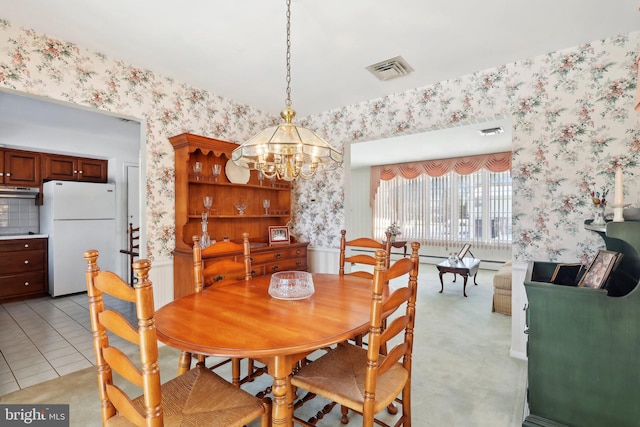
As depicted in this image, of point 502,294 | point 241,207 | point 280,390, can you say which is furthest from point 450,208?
point 280,390

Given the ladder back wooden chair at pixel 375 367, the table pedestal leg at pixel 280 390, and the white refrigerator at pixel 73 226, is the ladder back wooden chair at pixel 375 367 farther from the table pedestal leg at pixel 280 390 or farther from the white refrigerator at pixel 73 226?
the white refrigerator at pixel 73 226

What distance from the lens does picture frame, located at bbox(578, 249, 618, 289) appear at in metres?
1.56

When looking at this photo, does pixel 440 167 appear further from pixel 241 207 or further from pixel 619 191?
pixel 619 191

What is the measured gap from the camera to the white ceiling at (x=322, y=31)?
1935 millimetres

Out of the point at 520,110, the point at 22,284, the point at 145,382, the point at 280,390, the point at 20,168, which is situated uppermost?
the point at 520,110

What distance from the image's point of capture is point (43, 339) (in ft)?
9.93

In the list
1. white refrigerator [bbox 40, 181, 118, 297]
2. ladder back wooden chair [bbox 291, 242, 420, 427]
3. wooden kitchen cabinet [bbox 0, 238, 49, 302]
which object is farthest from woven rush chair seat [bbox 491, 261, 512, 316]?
wooden kitchen cabinet [bbox 0, 238, 49, 302]

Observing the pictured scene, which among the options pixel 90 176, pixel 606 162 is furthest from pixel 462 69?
pixel 90 176

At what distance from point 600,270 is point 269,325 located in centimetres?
171

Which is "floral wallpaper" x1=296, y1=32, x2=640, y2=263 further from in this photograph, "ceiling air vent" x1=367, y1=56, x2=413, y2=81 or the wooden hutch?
the wooden hutch

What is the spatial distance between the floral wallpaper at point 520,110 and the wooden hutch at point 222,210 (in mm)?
149

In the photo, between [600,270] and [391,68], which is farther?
[391,68]

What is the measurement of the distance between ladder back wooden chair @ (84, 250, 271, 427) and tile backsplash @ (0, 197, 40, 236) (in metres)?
4.91

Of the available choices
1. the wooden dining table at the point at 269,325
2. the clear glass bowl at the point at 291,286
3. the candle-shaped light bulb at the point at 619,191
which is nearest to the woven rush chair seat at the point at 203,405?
the wooden dining table at the point at 269,325
